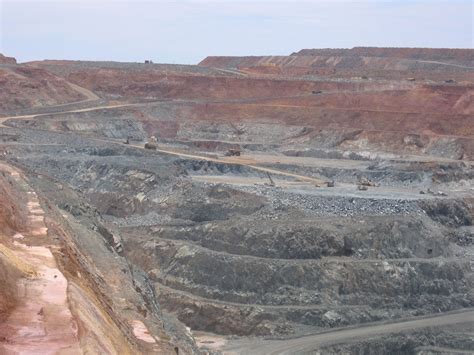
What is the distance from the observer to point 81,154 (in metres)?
63.0

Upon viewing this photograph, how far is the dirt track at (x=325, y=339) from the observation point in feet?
121

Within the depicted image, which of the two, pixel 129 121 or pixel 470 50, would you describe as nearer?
pixel 129 121

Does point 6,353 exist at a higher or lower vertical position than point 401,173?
higher

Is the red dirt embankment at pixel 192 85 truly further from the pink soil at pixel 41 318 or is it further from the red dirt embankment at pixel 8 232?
the pink soil at pixel 41 318

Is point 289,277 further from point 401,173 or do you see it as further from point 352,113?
point 352,113

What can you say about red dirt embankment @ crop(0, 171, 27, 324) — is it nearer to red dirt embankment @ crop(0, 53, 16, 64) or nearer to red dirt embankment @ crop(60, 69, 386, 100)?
red dirt embankment @ crop(60, 69, 386, 100)

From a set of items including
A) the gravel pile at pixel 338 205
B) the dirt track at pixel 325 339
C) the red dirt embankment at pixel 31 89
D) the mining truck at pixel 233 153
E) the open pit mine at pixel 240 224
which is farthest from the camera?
the red dirt embankment at pixel 31 89

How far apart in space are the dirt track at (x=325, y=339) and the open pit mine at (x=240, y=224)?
0.45 feet

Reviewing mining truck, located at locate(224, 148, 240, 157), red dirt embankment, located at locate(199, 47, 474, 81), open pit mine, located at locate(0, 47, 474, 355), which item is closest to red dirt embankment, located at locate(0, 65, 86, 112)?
open pit mine, located at locate(0, 47, 474, 355)

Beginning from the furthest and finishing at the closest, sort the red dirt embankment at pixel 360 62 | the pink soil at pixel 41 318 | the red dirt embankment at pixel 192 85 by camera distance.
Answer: the red dirt embankment at pixel 360 62 → the red dirt embankment at pixel 192 85 → the pink soil at pixel 41 318

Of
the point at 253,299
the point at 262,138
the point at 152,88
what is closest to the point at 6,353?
the point at 253,299

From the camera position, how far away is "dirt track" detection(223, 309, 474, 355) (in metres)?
36.8

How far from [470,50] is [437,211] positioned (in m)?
95.6

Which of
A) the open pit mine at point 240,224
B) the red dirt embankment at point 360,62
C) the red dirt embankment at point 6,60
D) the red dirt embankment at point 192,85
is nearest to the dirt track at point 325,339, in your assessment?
the open pit mine at point 240,224
